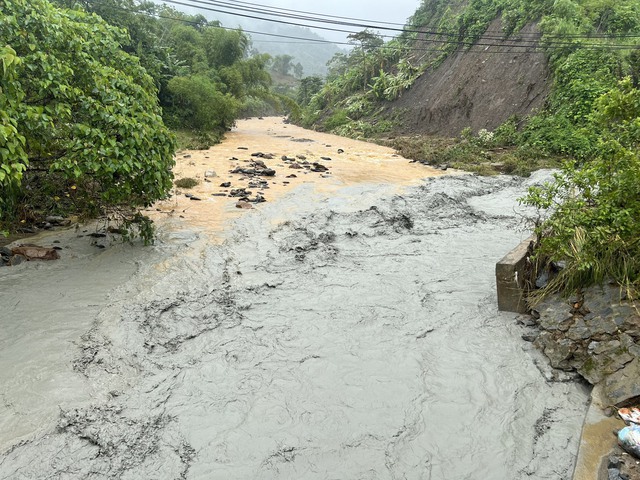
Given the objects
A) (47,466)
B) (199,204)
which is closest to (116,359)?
(47,466)

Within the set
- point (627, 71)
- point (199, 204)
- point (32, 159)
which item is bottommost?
point (199, 204)

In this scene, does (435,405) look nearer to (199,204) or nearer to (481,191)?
(199,204)

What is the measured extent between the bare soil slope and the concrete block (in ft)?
62.4

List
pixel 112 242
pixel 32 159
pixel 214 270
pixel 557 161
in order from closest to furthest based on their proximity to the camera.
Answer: pixel 32 159, pixel 214 270, pixel 112 242, pixel 557 161

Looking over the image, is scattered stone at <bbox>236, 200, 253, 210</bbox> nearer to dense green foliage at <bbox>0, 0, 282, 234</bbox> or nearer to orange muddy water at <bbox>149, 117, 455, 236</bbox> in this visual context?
orange muddy water at <bbox>149, 117, 455, 236</bbox>

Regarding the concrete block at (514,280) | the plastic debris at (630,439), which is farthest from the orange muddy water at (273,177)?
the plastic debris at (630,439)

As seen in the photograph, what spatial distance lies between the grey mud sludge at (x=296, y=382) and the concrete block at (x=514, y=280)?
20 centimetres

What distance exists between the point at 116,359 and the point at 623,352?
5474 millimetres

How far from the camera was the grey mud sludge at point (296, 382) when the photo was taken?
379cm

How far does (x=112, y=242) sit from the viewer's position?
329 inches

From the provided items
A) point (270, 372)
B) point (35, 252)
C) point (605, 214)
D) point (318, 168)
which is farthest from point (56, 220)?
point (318, 168)

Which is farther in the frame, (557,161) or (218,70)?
(218,70)

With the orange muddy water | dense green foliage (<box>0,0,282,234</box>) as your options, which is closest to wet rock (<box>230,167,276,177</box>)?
the orange muddy water

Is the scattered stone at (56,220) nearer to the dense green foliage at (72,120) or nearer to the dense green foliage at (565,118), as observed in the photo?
the dense green foliage at (72,120)
